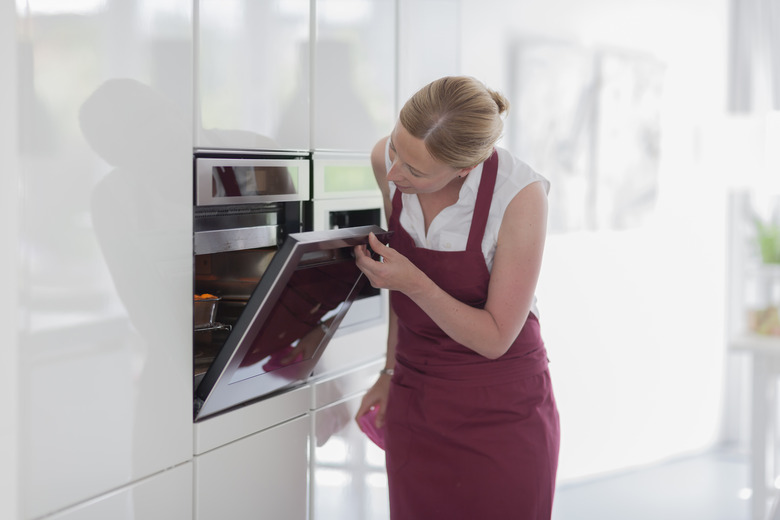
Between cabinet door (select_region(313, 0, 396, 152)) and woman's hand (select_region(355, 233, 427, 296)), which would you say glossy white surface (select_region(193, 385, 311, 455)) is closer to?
woman's hand (select_region(355, 233, 427, 296))

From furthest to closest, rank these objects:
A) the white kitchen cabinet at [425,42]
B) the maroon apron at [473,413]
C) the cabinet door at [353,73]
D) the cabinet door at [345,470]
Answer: the white kitchen cabinet at [425,42] → the cabinet door at [345,470] → the cabinet door at [353,73] → the maroon apron at [473,413]

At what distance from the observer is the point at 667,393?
4.16 metres

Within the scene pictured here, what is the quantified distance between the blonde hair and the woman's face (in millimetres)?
14

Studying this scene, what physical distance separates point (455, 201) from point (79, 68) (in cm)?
76

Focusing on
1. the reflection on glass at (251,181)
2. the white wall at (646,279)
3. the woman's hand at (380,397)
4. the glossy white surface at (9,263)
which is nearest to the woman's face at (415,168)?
the reflection on glass at (251,181)

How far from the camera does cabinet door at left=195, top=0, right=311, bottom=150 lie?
5.32 ft

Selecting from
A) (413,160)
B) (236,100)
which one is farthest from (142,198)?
(413,160)

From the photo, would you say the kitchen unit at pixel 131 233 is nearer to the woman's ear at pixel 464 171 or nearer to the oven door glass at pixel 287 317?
the oven door glass at pixel 287 317

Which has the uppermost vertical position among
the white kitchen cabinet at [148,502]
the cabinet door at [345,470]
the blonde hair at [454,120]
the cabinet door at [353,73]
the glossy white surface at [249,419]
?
the cabinet door at [353,73]

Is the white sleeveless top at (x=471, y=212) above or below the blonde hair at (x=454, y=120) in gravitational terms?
below

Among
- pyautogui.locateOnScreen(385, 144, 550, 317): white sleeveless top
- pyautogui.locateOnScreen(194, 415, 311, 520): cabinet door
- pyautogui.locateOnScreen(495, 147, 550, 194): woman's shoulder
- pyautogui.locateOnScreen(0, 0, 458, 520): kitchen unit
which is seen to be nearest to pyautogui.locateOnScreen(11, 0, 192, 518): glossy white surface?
pyautogui.locateOnScreen(0, 0, 458, 520): kitchen unit

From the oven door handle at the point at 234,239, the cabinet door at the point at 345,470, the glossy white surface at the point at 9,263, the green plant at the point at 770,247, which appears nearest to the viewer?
the glossy white surface at the point at 9,263

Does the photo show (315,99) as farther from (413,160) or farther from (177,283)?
(177,283)

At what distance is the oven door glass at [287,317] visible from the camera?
154 cm
